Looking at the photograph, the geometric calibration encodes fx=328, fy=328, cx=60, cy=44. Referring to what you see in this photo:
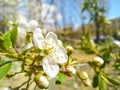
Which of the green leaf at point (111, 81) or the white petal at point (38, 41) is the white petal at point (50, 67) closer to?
the white petal at point (38, 41)

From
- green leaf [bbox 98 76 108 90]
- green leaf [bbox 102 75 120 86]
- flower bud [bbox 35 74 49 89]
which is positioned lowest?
green leaf [bbox 98 76 108 90]

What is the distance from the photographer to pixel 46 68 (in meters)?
0.78

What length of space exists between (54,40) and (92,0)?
6.23 feet

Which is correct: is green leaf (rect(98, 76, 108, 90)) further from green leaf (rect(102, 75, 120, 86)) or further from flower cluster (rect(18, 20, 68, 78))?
flower cluster (rect(18, 20, 68, 78))

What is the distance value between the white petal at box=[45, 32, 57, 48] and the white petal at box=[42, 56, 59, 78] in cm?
6

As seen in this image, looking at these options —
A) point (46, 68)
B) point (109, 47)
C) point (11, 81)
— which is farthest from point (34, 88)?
point (109, 47)

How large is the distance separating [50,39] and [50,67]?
0.11m

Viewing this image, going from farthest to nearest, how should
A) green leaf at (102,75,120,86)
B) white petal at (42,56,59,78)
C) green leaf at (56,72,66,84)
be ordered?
green leaf at (102,75,120,86), green leaf at (56,72,66,84), white petal at (42,56,59,78)

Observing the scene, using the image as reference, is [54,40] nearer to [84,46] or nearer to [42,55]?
[42,55]

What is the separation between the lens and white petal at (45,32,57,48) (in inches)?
33.9

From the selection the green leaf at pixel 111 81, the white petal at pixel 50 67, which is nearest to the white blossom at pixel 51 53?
the white petal at pixel 50 67

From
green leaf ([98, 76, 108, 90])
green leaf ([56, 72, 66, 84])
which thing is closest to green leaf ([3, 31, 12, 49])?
green leaf ([56, 72, 66, 84])

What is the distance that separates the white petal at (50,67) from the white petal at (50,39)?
6 centimetres

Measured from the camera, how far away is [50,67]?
0.78 m
